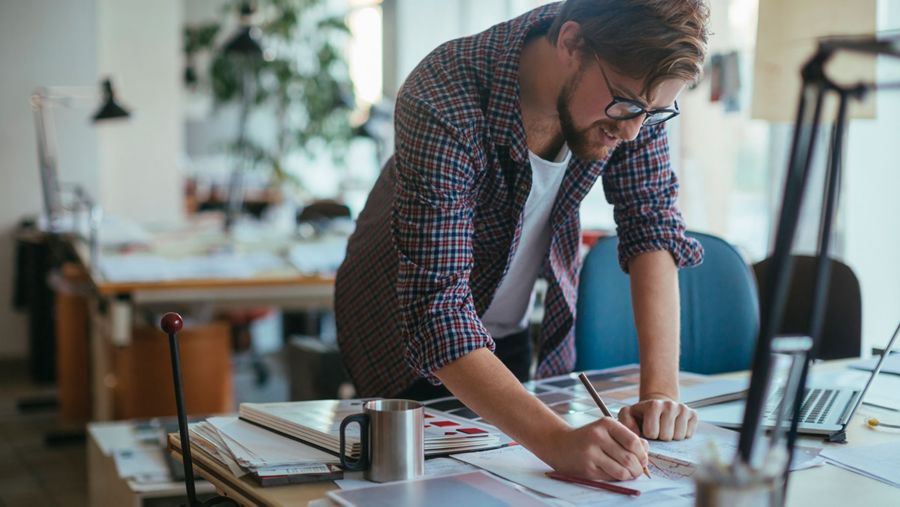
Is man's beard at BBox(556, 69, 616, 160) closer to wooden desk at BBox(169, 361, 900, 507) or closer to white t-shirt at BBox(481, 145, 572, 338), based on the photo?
white t-shirt at BBox(481, 145, 572, 338)

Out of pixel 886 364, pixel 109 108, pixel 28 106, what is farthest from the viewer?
pixel 28 106

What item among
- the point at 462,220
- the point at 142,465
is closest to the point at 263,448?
the point at 462,220

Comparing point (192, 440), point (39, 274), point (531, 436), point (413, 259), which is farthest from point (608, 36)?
point (39, 274)

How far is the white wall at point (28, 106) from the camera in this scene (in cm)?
505

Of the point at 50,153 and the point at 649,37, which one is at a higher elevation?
the point at 649,37

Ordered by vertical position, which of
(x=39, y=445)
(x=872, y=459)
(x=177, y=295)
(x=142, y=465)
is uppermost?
(x=872, y=459)

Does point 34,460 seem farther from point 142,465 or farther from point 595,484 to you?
point 595,484

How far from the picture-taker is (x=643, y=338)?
60.4 inches

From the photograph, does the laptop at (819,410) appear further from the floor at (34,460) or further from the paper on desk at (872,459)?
the floor at (34,460)

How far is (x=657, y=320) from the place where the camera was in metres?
1.54

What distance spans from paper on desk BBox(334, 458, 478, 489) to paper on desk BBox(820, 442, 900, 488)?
47 centimetres

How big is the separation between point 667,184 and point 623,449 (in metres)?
0.66

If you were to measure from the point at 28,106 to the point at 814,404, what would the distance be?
4.72 metres

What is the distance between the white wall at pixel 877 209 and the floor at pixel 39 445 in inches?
101
